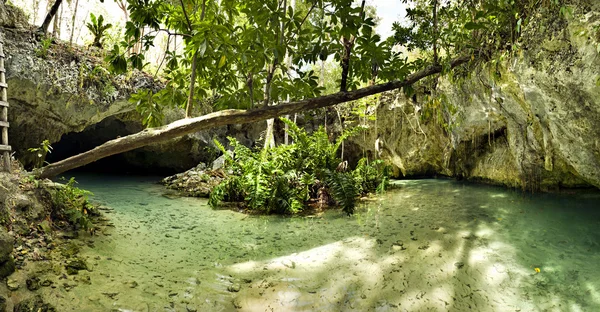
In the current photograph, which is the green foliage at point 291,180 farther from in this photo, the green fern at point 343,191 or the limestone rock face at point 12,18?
the limestone rock face at point 12,18

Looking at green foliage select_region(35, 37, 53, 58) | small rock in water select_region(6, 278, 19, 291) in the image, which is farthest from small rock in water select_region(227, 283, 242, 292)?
green foliage select_region(35, 37, 53, 58)

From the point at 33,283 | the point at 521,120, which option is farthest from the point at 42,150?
the point at 521,120

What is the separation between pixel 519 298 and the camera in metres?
2.63

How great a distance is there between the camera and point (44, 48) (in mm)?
6418

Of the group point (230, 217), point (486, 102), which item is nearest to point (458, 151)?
point (486, 102)

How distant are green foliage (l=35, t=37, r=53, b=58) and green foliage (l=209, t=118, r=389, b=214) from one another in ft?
13.3

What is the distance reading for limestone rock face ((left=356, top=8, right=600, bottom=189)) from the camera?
3354mm

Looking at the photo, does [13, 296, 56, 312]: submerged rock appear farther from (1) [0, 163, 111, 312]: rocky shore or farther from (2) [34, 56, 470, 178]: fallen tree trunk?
(2) [34, 56, 470, 178]: fallen tree trunk

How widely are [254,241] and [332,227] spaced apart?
3.95ft

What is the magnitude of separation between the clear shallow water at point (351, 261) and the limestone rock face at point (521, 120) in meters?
1.05

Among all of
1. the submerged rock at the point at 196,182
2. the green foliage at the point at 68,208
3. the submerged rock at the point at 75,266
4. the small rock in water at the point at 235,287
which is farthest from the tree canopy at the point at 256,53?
the submerged rock at the point at 196,182

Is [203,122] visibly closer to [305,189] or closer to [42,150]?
[42,150]

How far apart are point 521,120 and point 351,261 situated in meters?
4.50

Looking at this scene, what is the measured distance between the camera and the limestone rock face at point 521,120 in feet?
11.0
